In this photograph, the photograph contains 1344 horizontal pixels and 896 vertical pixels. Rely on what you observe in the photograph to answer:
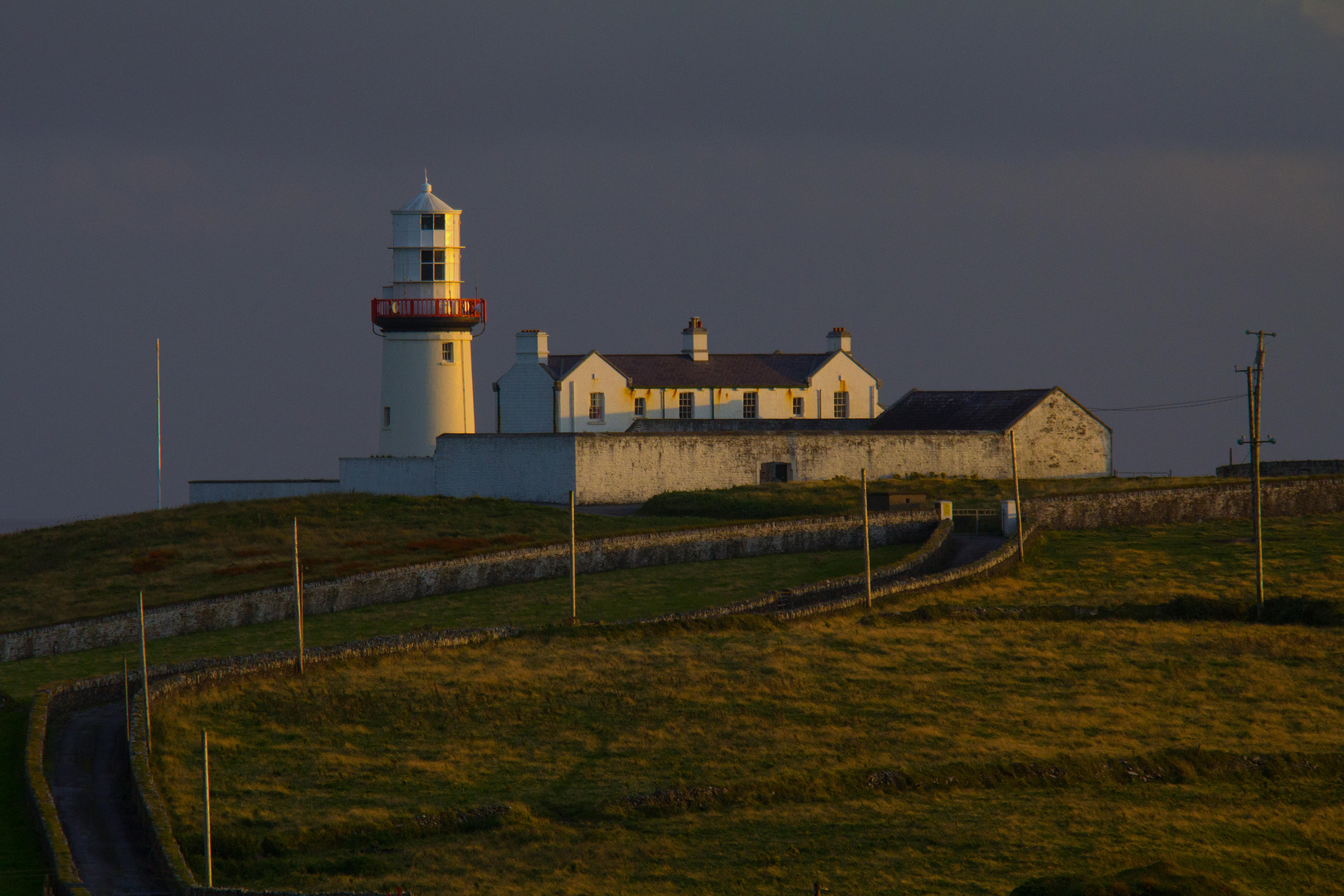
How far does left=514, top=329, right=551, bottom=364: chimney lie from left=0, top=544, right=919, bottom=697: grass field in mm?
23196

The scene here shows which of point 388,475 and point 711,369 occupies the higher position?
point 711,369

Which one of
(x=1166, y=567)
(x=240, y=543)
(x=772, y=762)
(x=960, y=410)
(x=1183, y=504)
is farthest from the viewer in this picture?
(x=960, y=410)

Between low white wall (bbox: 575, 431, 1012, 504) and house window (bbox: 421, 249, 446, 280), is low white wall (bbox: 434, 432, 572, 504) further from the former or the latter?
house window (bbox: 421, 249, 446, 280)

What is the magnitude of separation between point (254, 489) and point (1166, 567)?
34760mm

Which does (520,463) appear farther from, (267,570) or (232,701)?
(232,701)

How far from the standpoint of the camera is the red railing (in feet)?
183

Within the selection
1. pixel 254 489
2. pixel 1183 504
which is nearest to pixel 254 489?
pixel 254 489

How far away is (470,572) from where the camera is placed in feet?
133

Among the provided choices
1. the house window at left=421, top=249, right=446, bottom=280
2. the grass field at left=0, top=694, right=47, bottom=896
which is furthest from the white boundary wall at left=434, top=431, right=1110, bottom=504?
the grass field at left=0, top=694, right=47, bottom=896

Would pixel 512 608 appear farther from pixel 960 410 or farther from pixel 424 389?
pixel 960 410

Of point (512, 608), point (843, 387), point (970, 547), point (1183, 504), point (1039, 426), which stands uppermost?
point (843, 387)

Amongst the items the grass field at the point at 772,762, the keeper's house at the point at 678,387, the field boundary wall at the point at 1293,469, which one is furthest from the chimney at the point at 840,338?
the grass field at the point at 772,762

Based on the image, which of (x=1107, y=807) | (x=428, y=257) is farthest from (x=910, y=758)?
(x=428, y=257)

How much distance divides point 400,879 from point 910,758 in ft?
29.7
